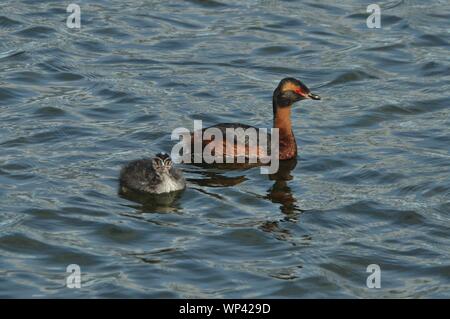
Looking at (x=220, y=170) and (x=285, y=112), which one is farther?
(x=285, y=112)

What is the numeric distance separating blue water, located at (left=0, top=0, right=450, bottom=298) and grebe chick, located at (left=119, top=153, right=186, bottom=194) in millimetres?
184

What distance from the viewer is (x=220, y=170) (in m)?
15.6

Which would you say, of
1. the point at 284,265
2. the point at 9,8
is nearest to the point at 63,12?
the point at 9,8

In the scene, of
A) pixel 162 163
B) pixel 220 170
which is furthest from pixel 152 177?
pixel 220 170

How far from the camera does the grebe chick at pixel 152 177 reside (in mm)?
14273

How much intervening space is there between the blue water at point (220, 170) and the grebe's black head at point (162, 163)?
370 millimetres

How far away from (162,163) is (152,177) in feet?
0.65

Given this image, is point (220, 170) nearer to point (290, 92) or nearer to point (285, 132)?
point (285, 132)

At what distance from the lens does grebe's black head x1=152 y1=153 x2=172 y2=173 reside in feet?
46.7

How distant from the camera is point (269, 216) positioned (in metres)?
14.0

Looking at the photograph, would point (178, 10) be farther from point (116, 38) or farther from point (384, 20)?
point (384, 20)

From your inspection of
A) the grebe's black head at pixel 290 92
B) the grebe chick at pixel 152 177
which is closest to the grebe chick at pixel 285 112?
the grebe's black head at pixel 290 92

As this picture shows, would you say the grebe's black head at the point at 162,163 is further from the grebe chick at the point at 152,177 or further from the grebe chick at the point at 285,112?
the grebe chick at the point at 285,112
